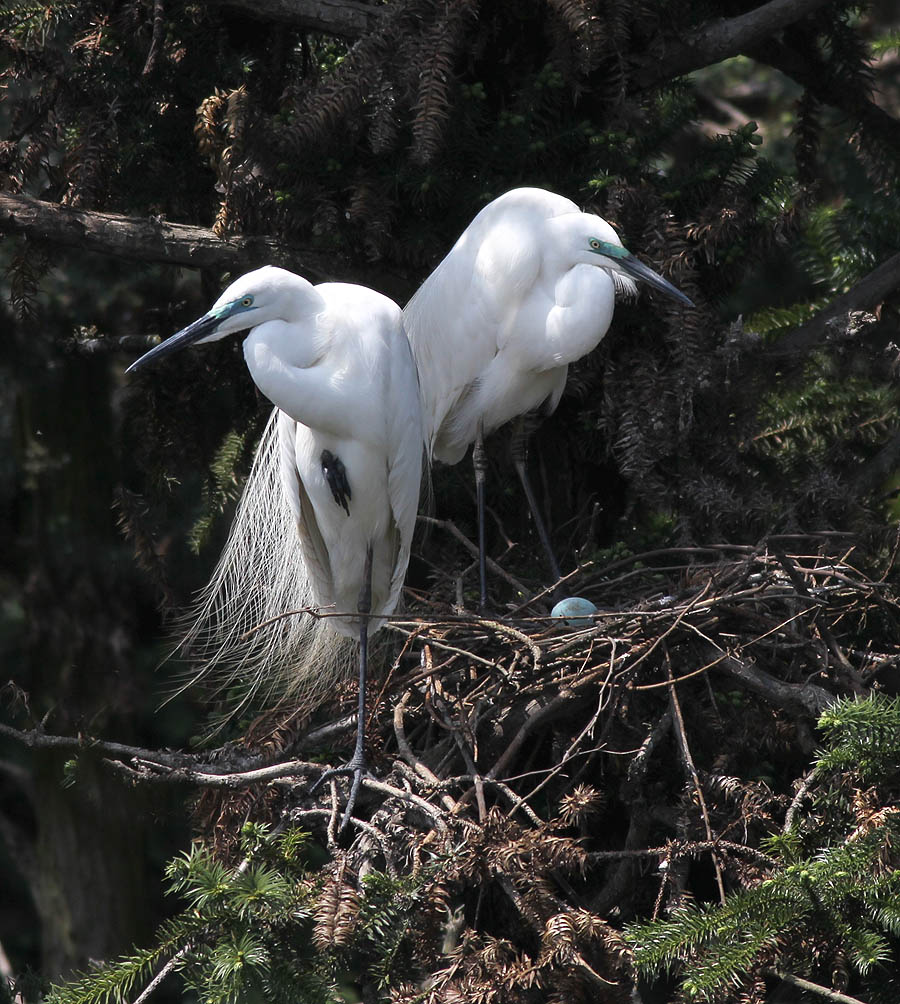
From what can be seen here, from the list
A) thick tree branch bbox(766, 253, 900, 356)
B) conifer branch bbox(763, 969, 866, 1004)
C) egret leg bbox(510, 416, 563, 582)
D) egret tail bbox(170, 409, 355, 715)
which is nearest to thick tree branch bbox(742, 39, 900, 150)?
thick tree branch bbox(766, 253, 900, 356)

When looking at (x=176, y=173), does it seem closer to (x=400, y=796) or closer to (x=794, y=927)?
(x=400, y=796)

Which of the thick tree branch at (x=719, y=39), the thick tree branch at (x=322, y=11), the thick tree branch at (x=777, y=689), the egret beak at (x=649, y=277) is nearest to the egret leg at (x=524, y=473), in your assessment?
the egret beak at (x=649, y=277)

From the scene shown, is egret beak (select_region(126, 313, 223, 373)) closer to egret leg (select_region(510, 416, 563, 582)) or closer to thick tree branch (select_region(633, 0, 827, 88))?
egret leg (select_region(510, 416, 563, 582))

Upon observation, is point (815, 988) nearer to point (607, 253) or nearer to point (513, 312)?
point (607, 253)

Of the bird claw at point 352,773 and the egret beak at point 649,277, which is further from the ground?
the egret beak at point 649,277

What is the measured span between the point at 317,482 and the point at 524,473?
77 centimetres

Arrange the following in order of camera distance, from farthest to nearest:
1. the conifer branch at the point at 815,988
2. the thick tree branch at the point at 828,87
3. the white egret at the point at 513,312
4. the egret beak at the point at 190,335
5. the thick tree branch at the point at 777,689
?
the thick tree branch at the point at 828,87
the white egret at the point at 513,312
the egret beak at the point at 190,335
the thick tree branch at the point at 777,689
the conifer branch at the point at 815,988

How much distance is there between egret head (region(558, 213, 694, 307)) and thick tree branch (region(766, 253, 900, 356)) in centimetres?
38

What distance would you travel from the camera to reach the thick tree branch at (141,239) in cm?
340

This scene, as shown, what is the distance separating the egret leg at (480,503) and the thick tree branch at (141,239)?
72 cm

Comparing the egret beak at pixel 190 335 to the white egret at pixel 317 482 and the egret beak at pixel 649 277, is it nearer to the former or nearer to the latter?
the white egret at pixel 317 482

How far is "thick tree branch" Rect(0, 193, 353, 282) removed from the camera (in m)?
3.40

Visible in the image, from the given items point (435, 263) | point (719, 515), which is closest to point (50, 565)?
point (435, 263)

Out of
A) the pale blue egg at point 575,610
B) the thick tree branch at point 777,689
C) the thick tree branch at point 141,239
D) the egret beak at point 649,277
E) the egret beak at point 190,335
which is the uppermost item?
the thick tree branch at point 141,239
